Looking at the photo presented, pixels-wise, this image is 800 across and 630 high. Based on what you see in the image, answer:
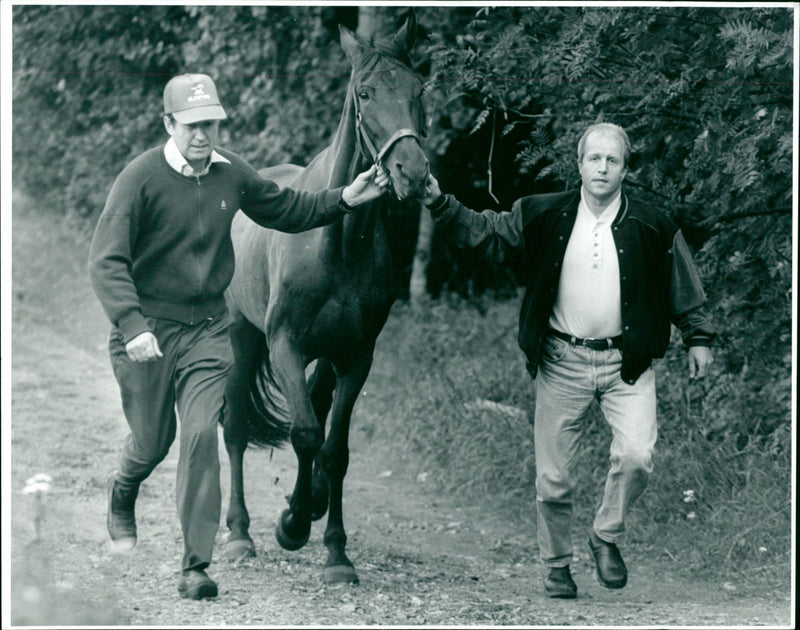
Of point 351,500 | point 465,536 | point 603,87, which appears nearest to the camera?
point 603,87

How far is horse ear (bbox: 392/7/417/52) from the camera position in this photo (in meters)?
5.78

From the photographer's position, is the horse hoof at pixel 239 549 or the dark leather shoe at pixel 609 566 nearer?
the dark leather shoe at pixel 609 566

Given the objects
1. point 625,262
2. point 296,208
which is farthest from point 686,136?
point 296,208

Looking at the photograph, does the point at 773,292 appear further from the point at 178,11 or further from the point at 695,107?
the point at 178,11

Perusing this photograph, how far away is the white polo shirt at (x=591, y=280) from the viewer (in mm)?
5484

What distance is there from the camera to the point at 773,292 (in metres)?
6.70

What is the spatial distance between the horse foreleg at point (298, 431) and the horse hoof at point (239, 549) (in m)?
0.54

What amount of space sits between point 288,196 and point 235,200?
32cm

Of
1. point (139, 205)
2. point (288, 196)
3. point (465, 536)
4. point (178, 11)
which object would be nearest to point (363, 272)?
point (288, 196)

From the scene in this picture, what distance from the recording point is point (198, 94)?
17.3 feet

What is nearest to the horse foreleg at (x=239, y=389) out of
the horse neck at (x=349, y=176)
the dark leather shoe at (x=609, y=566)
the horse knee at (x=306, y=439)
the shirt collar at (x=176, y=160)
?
the horse knee at (x=306, y=439)

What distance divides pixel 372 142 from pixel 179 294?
3.63 ft

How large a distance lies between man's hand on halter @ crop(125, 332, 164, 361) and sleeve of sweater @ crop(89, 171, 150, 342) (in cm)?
3

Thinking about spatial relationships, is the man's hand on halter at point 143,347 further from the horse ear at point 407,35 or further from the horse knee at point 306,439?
the horse ear at point 407,35
